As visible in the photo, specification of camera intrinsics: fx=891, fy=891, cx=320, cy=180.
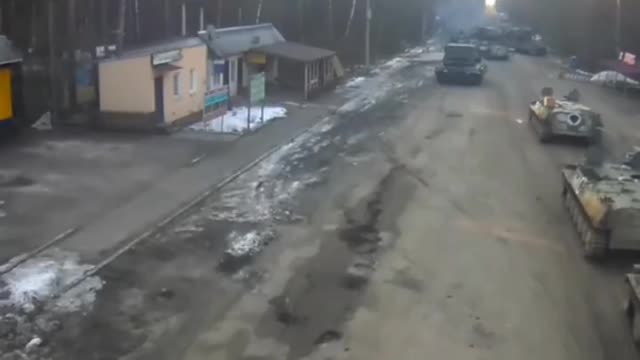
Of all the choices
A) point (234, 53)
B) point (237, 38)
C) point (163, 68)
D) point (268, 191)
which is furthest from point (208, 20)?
point (268, 191)

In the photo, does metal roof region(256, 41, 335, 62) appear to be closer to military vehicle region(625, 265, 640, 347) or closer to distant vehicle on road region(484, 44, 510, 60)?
distant vehicle on road region(484, 44, 510, 60)

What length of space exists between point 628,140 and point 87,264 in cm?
2024

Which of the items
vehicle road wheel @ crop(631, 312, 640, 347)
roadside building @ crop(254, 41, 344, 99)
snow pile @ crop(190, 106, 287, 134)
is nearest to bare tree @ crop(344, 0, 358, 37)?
roadside building @ crop(254, 41, 344, 99)

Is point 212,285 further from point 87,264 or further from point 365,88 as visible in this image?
point 365,88

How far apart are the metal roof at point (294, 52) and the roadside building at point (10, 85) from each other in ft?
46.1

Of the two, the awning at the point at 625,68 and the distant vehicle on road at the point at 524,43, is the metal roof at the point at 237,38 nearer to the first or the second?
the awning at the point at 625,68

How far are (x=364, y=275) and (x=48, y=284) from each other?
16.3ft

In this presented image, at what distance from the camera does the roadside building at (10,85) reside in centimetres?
2434

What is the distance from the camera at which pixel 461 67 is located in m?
45.8

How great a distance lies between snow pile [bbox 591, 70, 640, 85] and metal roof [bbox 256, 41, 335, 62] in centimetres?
1540

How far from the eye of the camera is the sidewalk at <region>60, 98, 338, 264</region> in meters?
16.0

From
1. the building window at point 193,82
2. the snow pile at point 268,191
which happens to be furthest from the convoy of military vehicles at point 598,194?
the building window at point 193,82

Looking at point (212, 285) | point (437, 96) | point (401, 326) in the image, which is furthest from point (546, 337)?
point (437, 96)

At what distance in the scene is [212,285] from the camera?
45.4 feet
